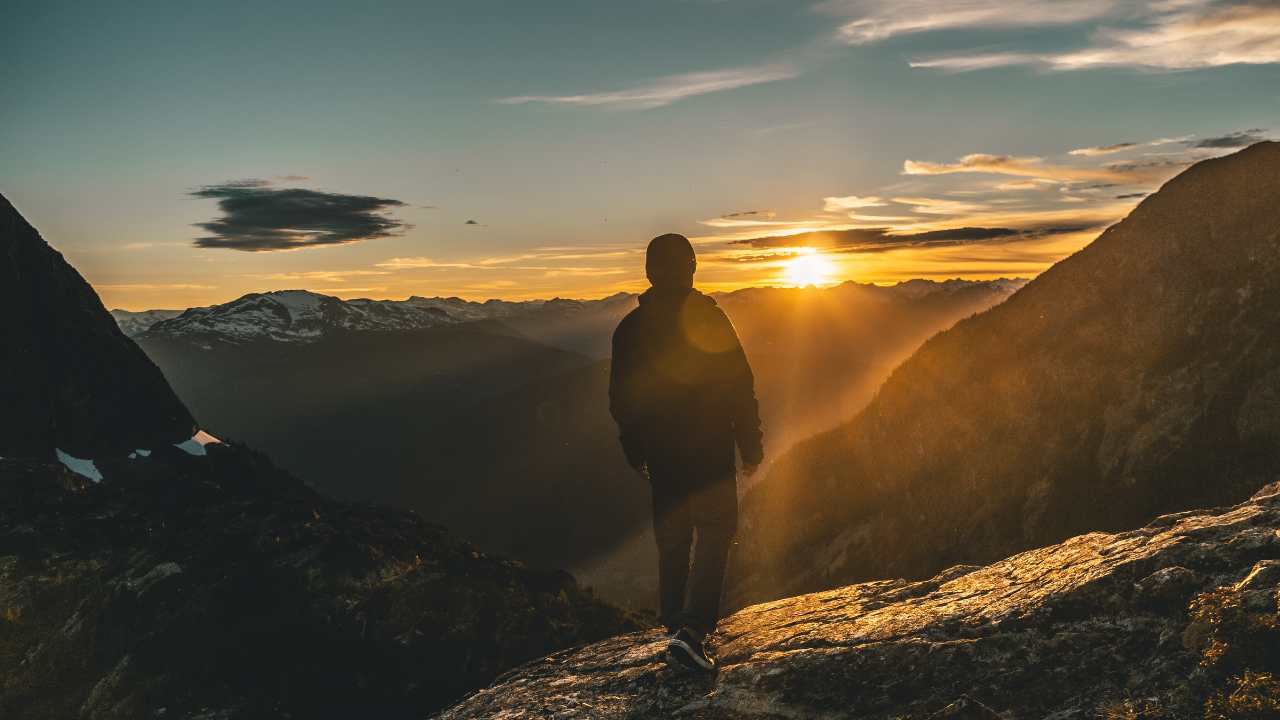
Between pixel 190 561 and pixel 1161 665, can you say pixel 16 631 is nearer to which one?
pixel 190 561

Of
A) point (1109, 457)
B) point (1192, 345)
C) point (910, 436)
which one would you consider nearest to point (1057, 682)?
point (1109, 457)

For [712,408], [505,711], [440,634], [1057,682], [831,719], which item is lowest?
[440,634]

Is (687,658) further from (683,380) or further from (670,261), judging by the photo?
(670,261)

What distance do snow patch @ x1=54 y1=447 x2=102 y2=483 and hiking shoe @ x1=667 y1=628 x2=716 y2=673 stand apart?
2147 cm

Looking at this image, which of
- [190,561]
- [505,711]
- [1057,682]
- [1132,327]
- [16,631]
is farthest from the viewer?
[1132,327]

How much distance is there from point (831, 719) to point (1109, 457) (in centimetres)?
2039

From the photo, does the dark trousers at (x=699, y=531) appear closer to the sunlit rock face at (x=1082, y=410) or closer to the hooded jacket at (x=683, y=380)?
the hooded jacket at (x=683, y=380)

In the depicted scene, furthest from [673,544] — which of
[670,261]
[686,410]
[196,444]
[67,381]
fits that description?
[67,381]

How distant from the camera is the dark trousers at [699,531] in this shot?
672 centimetres

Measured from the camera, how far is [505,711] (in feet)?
21.4

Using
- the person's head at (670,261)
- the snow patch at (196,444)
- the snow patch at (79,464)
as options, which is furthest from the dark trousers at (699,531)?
the snow patch at (79,464)

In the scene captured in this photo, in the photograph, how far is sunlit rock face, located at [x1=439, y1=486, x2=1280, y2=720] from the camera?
12.9 ft

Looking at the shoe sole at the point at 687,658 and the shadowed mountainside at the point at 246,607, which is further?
the shadowed mountainside at the point at 246,607

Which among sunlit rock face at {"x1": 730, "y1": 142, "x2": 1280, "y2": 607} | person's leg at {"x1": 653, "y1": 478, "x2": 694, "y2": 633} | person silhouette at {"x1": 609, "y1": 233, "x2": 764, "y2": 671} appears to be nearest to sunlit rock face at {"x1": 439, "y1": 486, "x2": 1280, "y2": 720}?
person's leg at {"x1": 653, "y1": 478, "x2": 694, "y2": 633}
